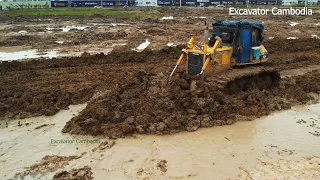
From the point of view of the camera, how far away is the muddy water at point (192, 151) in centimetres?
803

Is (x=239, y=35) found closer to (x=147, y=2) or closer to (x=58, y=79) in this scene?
(x=58, y=79)

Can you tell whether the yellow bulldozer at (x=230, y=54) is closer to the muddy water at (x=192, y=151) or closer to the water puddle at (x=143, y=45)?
the muddy water at (x=192, y=151)

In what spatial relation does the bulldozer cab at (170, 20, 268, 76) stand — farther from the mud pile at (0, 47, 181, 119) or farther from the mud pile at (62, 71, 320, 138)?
the mud pile at (0, 47, 181, 119)

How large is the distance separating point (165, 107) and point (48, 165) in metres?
3.98

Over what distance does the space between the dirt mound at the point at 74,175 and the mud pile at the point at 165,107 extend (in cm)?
186

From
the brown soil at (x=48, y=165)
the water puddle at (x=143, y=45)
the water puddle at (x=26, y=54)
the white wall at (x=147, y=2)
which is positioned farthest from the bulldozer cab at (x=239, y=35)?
the white wall at (x=147, y=2)

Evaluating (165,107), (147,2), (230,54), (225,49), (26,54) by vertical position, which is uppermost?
(147,2)

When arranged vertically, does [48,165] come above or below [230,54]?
below

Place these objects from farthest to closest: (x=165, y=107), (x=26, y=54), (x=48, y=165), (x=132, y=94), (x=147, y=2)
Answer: (x=147, y=2), (x=26, y=54), (x=132, y=94), (x=165, y=107), (x=48, y=165)

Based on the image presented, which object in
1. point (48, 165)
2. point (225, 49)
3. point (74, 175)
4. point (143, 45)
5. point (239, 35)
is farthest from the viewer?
point (143, 45)

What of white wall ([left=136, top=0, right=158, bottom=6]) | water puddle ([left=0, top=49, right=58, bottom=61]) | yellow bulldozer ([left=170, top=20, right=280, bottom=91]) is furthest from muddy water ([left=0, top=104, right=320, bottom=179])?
white wall ([left=136, top=0, right=158, bottom=6])

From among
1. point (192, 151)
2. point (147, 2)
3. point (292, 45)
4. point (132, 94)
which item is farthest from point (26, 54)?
point (147, 2)

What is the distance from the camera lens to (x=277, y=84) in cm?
1358

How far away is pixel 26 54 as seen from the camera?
2134 centimetres
